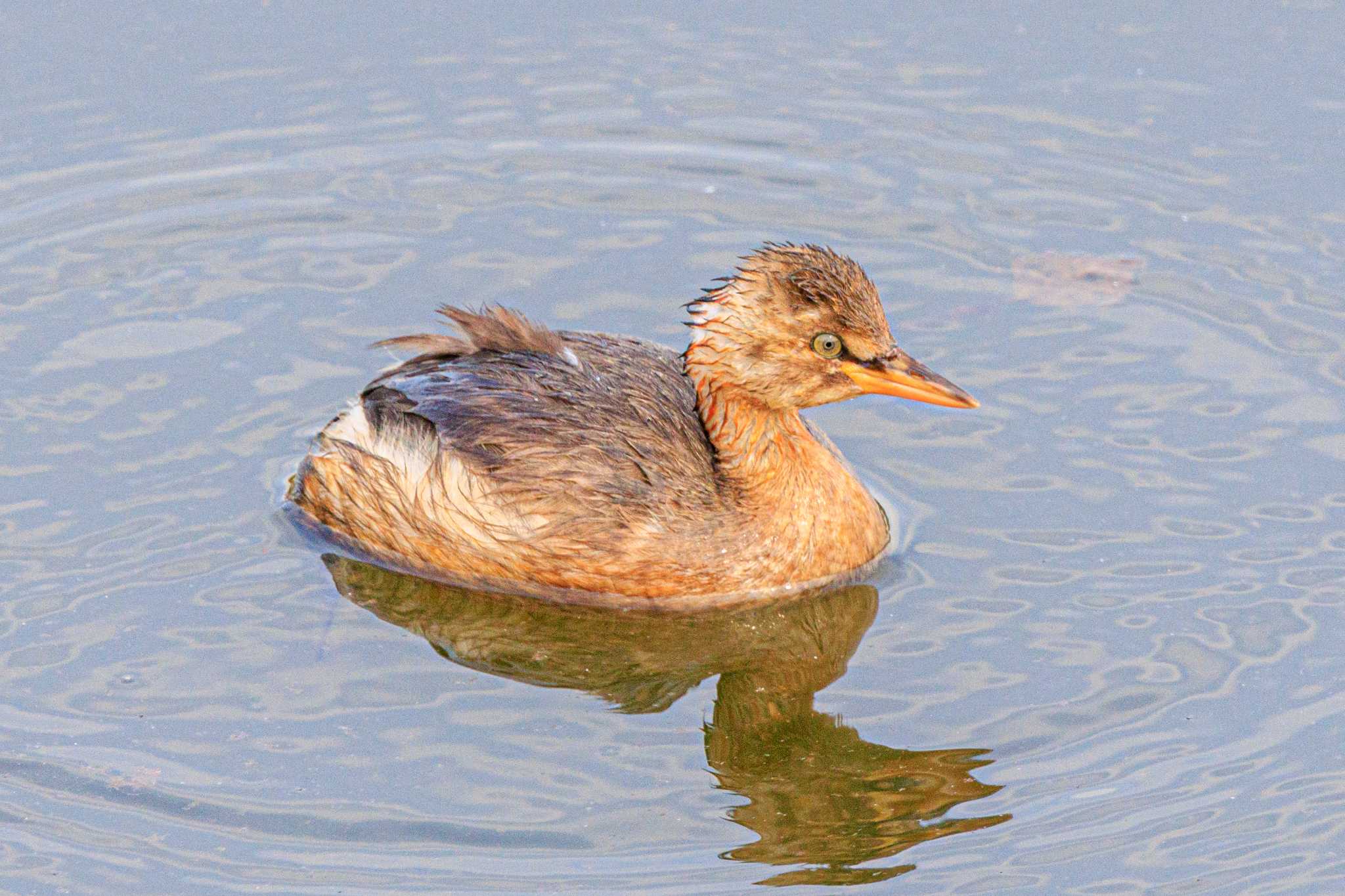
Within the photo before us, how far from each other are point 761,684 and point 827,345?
1.33 meters

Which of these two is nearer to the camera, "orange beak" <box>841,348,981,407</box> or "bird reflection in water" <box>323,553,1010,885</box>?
"bird reflection in water" <box>323,553,1010,885</box>

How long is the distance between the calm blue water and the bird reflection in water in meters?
0.02

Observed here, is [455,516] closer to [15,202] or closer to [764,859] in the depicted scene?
[764,859]

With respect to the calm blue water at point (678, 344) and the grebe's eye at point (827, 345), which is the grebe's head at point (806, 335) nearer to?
the grebe's eye at point (827, 345)

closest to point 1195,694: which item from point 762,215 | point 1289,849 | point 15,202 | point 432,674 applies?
point 1289,849

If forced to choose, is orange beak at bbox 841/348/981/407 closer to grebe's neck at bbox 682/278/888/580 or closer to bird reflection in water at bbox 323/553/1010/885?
grebe's neck at bbox 682/278/888/580

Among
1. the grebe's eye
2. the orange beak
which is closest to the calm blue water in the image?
the orange beak

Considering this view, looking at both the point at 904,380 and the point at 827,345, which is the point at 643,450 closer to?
the point at 827,345

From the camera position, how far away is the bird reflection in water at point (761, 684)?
6.06 meters

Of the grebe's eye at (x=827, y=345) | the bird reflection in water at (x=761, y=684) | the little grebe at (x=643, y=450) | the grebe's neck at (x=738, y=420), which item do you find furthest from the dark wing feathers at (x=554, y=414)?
the grebe's eye at (x=827, y=345)

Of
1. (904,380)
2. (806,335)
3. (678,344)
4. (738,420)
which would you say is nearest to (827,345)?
(806,335)

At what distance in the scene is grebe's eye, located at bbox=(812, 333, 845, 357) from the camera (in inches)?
281

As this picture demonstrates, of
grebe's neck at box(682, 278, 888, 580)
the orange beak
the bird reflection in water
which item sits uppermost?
the orange beak

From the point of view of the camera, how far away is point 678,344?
881 centimetres
